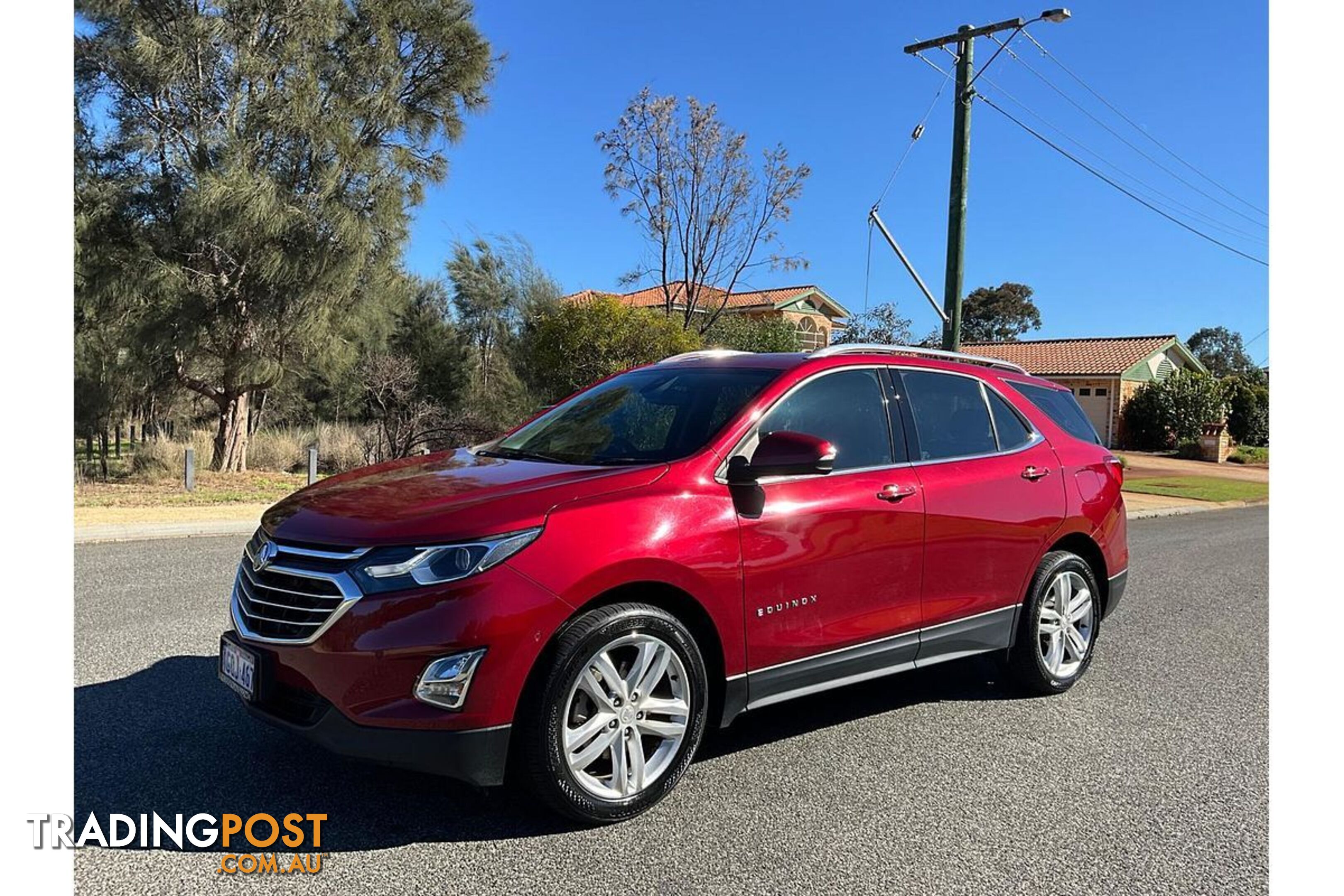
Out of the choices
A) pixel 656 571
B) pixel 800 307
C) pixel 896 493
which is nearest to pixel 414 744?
pixel 656 571

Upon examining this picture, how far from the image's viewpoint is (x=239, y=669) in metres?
3.64

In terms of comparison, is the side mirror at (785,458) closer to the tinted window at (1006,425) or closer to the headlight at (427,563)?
the headlight at (427,563)

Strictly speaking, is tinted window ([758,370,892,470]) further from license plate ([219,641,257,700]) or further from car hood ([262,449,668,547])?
license plate ([219,641,257,700])

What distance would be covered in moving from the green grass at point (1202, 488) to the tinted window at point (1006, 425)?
18.0m

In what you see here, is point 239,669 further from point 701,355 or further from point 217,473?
point 217,473

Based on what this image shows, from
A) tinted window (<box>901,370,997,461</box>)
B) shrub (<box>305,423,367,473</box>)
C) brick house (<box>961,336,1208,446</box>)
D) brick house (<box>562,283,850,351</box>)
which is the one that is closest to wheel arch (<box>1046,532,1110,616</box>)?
tinted window (<box>901,370,997,461</box>)

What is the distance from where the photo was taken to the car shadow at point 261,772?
3551 mm

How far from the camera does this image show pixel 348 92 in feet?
62.4

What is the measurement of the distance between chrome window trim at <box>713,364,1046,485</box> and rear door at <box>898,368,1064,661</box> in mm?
11

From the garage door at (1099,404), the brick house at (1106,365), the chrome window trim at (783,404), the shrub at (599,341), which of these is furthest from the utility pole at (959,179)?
the garage door at (1099,404)

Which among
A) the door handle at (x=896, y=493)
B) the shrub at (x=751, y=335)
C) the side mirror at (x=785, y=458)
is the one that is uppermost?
the shrub at (x=751, y=335)

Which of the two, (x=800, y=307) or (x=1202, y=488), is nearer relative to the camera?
(x=1202, y=488)

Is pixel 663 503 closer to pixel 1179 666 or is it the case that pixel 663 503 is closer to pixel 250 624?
pixel 250 624

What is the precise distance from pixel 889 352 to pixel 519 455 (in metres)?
1.97
